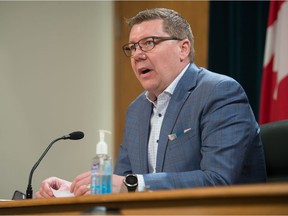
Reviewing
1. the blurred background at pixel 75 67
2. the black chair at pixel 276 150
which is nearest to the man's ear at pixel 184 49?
the black chair at pixel 276 150

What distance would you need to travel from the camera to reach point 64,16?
4.97 metres

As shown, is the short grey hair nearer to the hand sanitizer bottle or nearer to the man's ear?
the man's ear

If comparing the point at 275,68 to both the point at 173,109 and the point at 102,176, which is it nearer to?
the point at 173,109

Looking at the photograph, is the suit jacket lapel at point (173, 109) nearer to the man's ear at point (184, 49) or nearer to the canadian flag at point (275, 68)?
the man's ear at point (184, 49)

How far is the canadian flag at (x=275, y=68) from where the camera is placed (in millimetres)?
3480

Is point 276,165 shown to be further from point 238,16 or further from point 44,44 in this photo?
point 44,44

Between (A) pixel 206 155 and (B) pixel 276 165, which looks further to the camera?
(B) pixel 276 165

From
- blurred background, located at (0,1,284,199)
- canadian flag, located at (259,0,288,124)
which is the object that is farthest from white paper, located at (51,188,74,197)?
blurred background, located at (0,1,284,199)

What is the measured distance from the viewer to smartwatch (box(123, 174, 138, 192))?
2.10 metres

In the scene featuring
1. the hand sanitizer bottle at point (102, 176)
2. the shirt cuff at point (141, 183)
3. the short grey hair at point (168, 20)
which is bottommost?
the shirt cuff at point (141, 183)

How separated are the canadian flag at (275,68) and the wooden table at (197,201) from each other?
2209mm

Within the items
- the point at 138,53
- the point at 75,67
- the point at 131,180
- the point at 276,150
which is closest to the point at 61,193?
the point at 131,180

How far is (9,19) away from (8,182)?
1453mm

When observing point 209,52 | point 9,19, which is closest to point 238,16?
point 209,52
